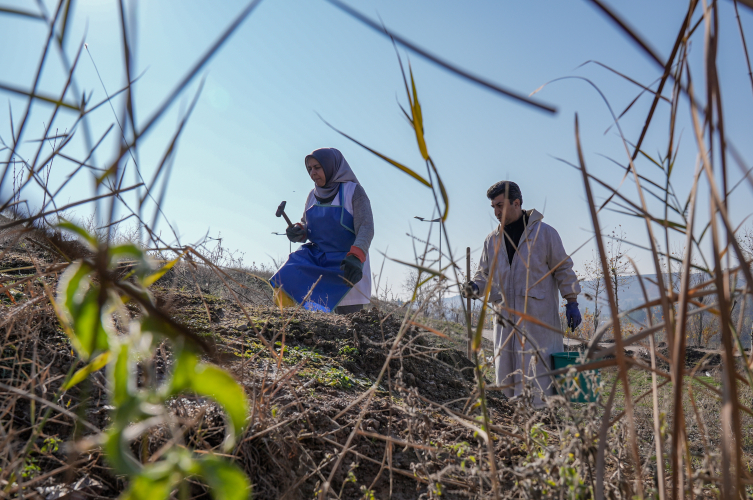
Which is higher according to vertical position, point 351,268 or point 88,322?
point 351,268

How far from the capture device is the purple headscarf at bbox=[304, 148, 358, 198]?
16.8 ft

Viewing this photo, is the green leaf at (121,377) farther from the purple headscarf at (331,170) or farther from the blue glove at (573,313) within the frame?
the purple headscarf at (331,170)

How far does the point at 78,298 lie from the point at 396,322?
14.2 feet

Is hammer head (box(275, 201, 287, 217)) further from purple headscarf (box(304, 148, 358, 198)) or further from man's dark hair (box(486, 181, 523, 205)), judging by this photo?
man's dark hair (box(486, 181, 523, 205))

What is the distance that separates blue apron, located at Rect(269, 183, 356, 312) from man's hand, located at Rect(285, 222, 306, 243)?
0.14 metres

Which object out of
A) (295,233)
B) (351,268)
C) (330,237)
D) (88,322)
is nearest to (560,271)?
(351,268)

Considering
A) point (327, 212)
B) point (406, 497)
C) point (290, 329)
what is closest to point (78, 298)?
point (406, 497)

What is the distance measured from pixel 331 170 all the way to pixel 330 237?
0.75 metres

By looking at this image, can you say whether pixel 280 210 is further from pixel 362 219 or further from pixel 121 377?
pixel 121 377

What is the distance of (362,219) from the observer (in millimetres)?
4961

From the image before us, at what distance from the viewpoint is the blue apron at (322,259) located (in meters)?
4.84

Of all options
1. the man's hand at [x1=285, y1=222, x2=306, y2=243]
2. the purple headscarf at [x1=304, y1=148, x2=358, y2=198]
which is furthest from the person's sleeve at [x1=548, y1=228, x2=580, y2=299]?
the man's hand at [x1=285, y1=222, x2=306, y2=243]

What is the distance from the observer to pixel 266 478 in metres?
1.21

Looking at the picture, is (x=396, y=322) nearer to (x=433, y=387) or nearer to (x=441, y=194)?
(x=433, y=387)
